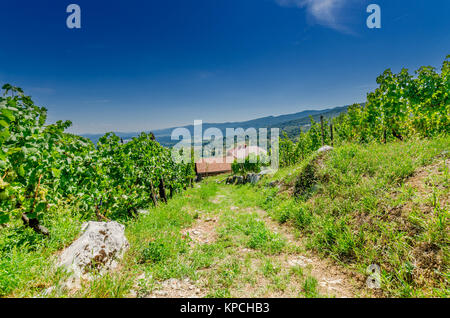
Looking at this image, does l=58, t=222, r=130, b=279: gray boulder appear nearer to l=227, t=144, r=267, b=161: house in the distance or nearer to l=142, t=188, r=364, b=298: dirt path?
l=142, t=188, r=364, b=298: dirt path

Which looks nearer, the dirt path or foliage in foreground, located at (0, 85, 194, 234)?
foliage in foreground, located at (0, 85, 194, 234)

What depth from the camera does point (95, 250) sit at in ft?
8.61

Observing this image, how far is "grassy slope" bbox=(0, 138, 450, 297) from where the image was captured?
2111 mm

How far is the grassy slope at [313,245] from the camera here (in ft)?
6.93

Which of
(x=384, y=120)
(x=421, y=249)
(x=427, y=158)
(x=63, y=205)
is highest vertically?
(x=384, y=120)

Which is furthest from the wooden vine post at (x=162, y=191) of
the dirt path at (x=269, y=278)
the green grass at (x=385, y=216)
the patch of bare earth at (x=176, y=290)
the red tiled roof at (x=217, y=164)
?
the red tiled roof at (x=217, y=164)

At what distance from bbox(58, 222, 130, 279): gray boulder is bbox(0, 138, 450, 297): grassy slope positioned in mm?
160

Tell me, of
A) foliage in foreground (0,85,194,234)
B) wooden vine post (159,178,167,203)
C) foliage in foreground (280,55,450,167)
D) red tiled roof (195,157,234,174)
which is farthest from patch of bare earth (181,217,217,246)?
red tiled roof (195,157,234,174)

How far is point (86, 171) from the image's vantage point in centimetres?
378
